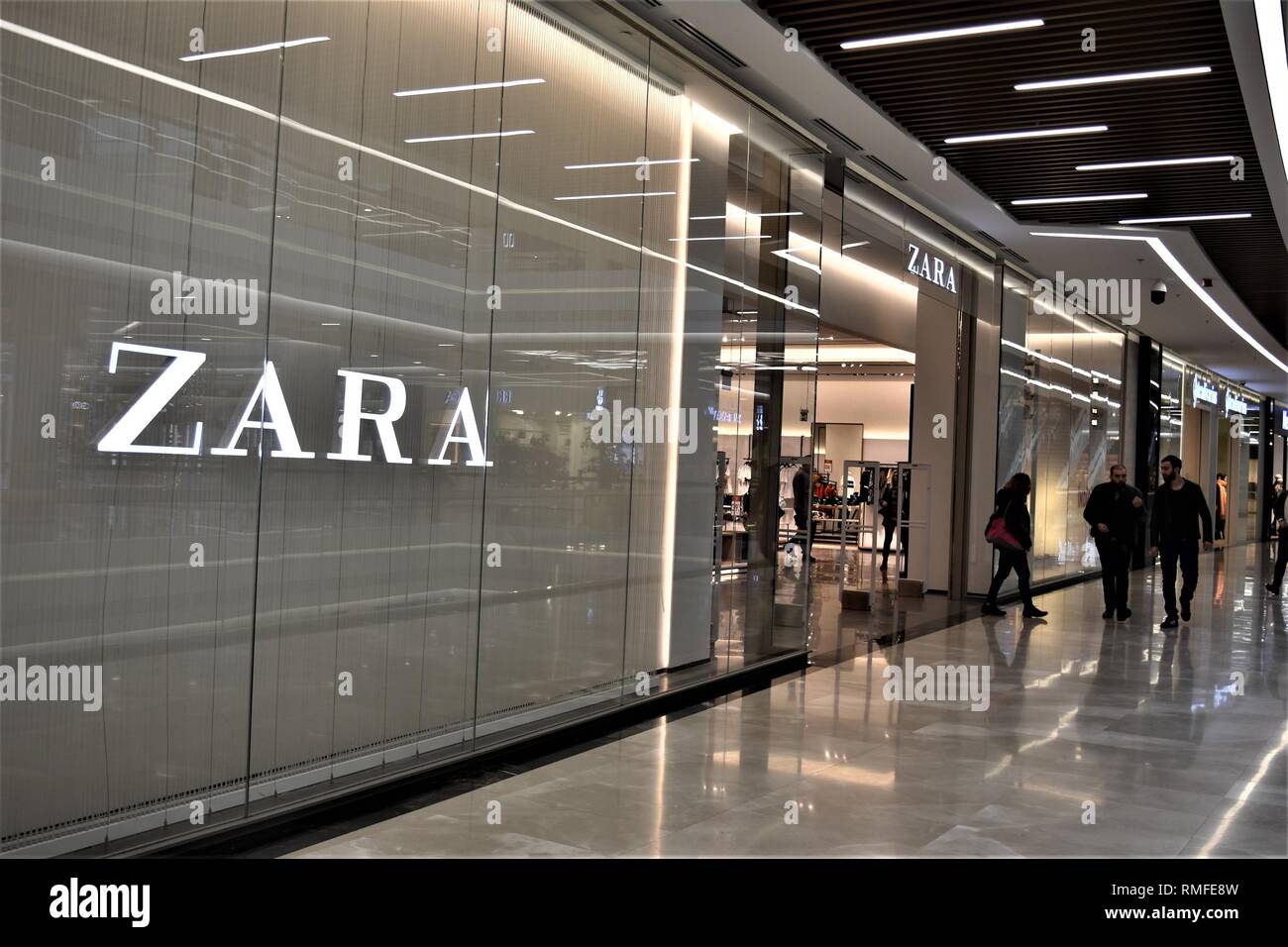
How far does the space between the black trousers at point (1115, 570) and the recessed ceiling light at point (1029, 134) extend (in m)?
5.48

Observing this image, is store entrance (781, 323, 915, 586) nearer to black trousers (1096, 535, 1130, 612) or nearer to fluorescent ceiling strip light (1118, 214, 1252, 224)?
black trousers (1096, 535, 1130, 612)

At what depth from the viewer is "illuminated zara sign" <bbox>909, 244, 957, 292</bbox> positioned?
11852 millimetres

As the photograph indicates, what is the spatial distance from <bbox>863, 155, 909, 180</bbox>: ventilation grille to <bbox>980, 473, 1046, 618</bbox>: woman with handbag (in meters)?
3.94

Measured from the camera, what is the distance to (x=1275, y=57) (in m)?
6.73

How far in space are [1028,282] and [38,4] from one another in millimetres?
13689

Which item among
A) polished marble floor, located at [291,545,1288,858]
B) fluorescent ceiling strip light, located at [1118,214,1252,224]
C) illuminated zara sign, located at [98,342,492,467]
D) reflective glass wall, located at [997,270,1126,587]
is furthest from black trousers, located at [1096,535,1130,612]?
illuminated zara sign, located at [98,342,492,467]

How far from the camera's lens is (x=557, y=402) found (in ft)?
20.5

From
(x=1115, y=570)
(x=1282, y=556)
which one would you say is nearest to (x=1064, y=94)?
(x=1115, y=570)

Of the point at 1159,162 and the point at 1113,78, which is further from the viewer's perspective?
the point at 1159,162

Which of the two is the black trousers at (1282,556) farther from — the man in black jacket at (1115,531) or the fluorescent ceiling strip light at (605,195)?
the fluorescent ceiling strip light at (605,195)

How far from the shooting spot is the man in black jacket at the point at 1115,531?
1246 cm

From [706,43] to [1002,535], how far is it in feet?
24.4

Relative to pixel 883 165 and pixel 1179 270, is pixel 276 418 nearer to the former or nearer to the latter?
pixel 883 165
